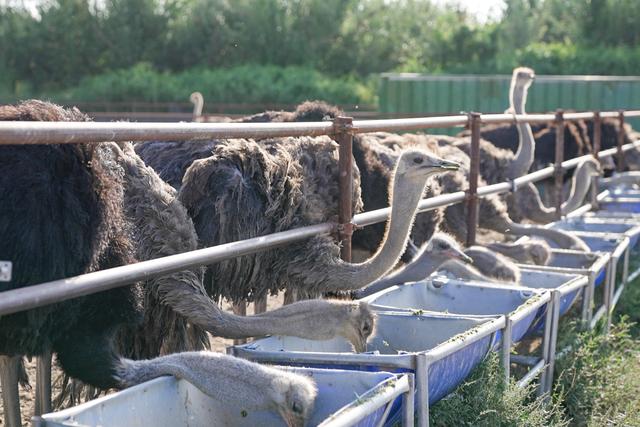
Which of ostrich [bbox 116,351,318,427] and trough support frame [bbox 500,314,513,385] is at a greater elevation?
ostrich [bbox 116,351,318,427]

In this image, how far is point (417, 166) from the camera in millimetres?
4707

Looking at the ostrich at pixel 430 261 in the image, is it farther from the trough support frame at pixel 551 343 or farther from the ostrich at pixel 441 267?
the trough support frame at pixel 551 343

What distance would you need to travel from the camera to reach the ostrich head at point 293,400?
2914 millimetres

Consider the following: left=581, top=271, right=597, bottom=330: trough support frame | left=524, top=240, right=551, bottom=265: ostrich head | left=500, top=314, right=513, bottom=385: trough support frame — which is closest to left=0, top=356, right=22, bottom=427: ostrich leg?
left=500, top=314, right=513, bottom=385: trough support frame

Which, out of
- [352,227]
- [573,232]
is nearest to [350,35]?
[573,232]

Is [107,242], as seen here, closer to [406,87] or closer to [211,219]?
[211,219]

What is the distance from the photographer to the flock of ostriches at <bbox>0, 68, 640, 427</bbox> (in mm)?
3236

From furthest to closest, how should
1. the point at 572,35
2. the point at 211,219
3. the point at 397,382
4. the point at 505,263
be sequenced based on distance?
1. the point at 572,35
2. the point at 505,263
3. the point at 211,219
4. the point at 397,382

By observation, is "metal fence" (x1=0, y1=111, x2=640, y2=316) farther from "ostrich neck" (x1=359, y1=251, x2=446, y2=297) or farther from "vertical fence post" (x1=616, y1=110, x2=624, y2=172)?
"vertical fence post" (x1=616, y1=110, x2=624, y2=172)

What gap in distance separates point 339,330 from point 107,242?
934mm

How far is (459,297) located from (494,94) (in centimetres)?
1693

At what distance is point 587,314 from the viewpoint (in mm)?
5359

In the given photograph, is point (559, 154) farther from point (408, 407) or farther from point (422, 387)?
point (408, 407)

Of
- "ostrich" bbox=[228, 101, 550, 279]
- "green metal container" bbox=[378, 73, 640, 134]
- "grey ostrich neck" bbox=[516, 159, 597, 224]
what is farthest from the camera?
"green metal container" bbox=[378, 73, 640, 134]
